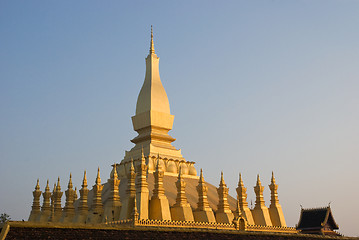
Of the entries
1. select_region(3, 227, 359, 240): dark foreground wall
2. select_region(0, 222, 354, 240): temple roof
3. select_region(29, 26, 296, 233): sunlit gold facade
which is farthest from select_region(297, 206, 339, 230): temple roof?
select_region(0, 222, 354, 240): temple roof

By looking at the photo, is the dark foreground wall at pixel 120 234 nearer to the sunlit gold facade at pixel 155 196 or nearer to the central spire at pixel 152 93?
the sunlit gold facade at pixel 155 196

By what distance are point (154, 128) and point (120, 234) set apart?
18.6m

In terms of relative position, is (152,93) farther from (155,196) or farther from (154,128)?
(155,196)

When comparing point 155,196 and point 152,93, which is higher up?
point 152,93

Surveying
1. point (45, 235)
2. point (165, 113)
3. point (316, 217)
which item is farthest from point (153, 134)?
point (45, 235)

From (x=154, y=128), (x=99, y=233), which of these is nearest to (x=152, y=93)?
(x=154, y=128)

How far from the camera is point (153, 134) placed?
36.4m

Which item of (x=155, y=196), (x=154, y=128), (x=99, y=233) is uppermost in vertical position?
(x=154, y=128)

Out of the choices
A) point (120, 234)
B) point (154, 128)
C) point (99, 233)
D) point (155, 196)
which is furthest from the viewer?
point (154, 128)

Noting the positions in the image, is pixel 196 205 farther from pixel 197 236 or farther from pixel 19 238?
pixel 19 238

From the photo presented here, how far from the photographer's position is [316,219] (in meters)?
42.0

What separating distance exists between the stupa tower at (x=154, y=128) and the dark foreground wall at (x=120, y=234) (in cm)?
1213

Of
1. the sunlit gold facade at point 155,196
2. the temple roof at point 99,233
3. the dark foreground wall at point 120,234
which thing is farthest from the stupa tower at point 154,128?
the temple roof at point 99,233

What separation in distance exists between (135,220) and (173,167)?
33.0 feet
